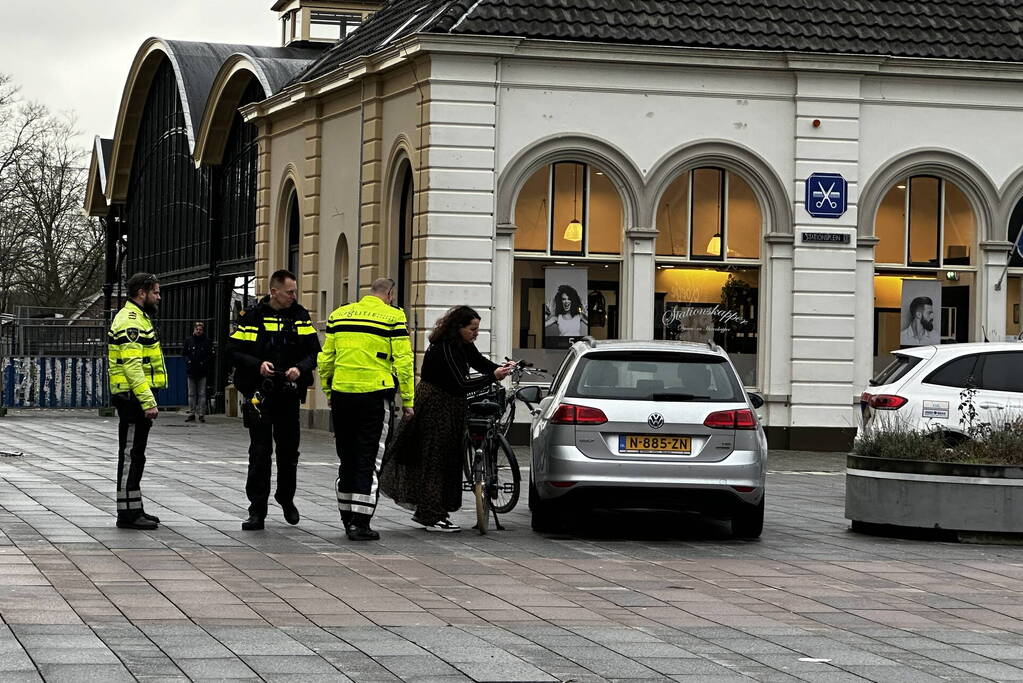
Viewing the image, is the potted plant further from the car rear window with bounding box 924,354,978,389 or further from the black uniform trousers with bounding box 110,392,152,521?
the black uniform trousers with bounding box 110,392,152,521

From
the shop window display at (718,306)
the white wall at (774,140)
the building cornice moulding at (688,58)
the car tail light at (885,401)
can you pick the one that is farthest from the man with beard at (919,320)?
the car tail light at (885,401)

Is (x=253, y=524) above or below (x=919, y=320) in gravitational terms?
below

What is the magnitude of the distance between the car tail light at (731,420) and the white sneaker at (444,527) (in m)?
2.03

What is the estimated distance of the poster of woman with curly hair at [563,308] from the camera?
2639cm

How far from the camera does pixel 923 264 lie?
27.6 metres

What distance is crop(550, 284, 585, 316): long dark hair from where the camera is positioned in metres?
26.5

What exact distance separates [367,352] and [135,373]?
1.74 meters

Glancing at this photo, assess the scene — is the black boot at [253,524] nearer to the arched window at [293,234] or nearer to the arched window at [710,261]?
the arched window at [710,261]

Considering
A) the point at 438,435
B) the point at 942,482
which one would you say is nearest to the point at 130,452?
the point at 438,435

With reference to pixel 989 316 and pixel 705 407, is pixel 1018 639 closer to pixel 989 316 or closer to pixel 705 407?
pixel 705 407

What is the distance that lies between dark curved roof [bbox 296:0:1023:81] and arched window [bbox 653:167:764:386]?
2.09m

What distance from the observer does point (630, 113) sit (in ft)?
86.3

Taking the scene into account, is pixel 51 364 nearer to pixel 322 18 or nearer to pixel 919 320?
pixel 322 18

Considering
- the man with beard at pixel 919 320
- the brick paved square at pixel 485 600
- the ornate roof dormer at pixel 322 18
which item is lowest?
the brick paved square at pixel 485 600
